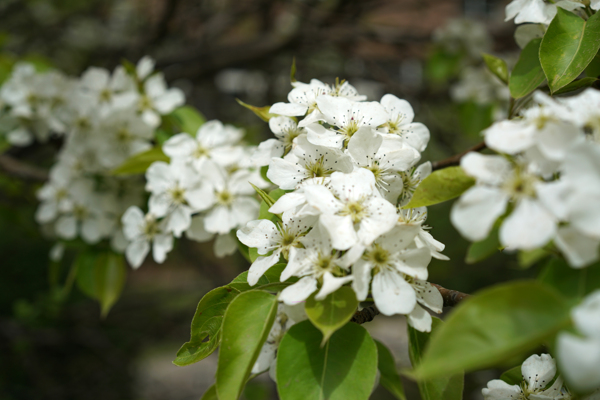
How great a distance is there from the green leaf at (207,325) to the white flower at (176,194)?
47 cm

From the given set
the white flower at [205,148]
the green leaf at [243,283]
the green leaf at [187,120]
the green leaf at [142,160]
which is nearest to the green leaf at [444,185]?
the green leaf at [243,283]

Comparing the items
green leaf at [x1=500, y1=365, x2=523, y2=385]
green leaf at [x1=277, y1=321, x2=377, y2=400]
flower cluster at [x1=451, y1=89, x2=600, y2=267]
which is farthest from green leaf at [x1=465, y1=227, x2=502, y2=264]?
green leaf at [x1=500, y1=365, x2=523, y2=385]

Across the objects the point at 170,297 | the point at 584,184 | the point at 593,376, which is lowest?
the point at 170,297

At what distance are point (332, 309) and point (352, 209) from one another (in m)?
0.20

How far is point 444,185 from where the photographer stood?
766mm

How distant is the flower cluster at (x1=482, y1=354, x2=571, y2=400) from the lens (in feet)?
3.17

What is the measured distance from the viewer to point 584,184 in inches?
21.9

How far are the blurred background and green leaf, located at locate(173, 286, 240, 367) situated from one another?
185cm

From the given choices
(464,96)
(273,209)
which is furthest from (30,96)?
(464,96)

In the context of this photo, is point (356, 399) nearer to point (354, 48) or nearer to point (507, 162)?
point (507, 162)

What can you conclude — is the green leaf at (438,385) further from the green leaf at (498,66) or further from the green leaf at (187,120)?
the green leaf at (187,120)

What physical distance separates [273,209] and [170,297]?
3796 millimetres

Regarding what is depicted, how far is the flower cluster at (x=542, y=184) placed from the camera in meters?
0.56

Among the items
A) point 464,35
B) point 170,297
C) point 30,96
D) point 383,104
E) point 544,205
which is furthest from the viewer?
point 170,297
